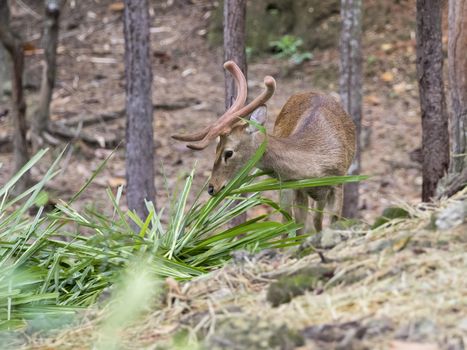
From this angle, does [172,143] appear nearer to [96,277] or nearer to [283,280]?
[96,277]

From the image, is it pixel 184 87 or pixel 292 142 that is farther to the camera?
pixel 184 87

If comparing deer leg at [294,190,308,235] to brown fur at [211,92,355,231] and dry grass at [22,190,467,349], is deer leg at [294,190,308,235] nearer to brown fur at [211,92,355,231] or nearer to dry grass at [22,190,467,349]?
brown fur at [211,92,355,231]

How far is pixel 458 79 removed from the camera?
577 centimetres

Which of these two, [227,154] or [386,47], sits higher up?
[386,47]

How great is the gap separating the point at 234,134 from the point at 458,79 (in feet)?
5.94

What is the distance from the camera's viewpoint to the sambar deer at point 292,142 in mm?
6418

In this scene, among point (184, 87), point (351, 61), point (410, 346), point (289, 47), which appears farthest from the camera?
point (289, 47)

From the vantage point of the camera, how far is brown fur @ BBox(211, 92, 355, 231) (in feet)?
22.0

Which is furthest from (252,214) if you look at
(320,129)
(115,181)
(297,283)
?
(297,283)

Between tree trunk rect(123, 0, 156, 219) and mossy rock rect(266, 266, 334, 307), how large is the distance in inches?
218

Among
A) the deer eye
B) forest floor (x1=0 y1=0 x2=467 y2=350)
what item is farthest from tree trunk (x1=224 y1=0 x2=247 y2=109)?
forest floor (x1=0 y1=0 x2=467 y2=350)

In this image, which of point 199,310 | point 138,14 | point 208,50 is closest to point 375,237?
point 199,310

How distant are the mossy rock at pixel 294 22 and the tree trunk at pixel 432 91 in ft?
27.3

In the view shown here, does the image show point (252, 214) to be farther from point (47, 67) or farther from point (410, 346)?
point (410, 346)
